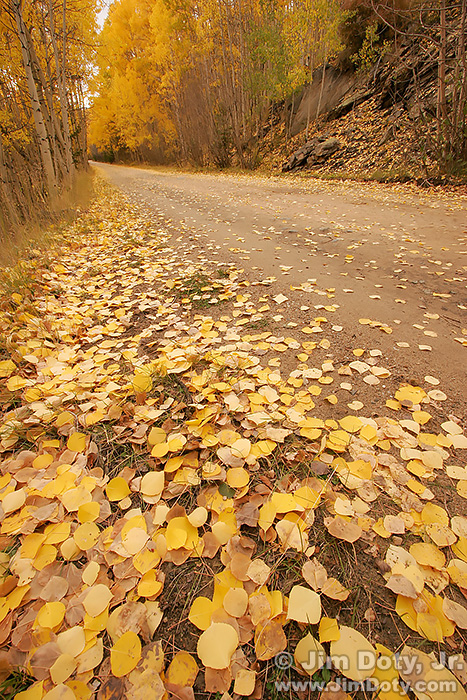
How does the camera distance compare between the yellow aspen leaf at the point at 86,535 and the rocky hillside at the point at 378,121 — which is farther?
the rocky hillside at the point at 378,121

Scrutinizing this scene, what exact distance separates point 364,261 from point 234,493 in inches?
110

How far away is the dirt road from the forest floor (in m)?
0.03

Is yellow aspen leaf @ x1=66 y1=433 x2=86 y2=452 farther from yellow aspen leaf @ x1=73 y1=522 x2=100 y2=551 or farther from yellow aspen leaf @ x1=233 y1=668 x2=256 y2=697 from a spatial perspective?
yellow aspen leaf @ x1=233 y1=668 x2=256 y2=697

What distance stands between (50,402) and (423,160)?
8.37m

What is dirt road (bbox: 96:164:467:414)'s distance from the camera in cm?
180

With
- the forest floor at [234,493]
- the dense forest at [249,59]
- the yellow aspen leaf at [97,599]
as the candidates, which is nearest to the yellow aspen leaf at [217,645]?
the forest floor at [234,493]

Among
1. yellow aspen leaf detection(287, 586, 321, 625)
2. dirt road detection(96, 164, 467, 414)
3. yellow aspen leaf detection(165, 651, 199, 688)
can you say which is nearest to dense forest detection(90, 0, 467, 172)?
dirt road detection(96, 164, 467, 414)

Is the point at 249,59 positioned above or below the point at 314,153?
above

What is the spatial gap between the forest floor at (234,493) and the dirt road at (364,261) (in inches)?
1.0

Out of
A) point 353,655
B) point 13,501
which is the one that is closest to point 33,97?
point 13,501

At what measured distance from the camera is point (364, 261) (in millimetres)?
3051

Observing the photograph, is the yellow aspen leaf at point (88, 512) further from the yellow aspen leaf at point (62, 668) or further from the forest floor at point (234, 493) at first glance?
the yellow aspen leaf at point (62, 668)

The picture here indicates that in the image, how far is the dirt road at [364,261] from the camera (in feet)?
5.91

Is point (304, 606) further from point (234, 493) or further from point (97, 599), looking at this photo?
point (97, 599)
